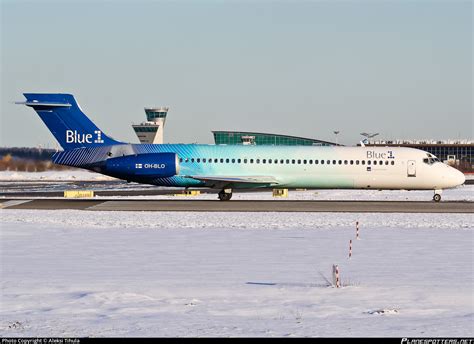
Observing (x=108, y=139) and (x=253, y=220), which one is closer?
(x=253, y=220)

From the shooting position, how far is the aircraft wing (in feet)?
132

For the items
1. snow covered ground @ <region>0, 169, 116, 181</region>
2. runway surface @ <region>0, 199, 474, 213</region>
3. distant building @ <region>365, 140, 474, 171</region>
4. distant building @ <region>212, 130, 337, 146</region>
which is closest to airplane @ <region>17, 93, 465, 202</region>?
runway surface @ <region>0, 199, 474, 213</region>

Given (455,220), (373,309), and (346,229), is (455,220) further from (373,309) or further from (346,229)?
(373,309)

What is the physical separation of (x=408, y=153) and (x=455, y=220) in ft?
38.4

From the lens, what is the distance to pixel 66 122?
41.3 m

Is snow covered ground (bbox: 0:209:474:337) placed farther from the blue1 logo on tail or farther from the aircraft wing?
the blue1 logo on tail

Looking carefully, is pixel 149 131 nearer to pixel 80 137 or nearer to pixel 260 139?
pixel 260 139

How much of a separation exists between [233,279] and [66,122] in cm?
2778

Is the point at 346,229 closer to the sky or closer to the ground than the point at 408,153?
closer to the ground

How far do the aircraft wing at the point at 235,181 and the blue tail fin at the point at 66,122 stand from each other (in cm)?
592

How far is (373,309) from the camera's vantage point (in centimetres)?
1265

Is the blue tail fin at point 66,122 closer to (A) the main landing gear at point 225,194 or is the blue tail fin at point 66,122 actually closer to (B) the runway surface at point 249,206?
(B) the runway surface at point 249,206

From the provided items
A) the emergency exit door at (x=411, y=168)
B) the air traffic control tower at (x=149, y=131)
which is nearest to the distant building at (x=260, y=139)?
the air traffic control tower at (x=149, y=131)

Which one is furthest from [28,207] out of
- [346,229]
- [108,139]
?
[346,229]
